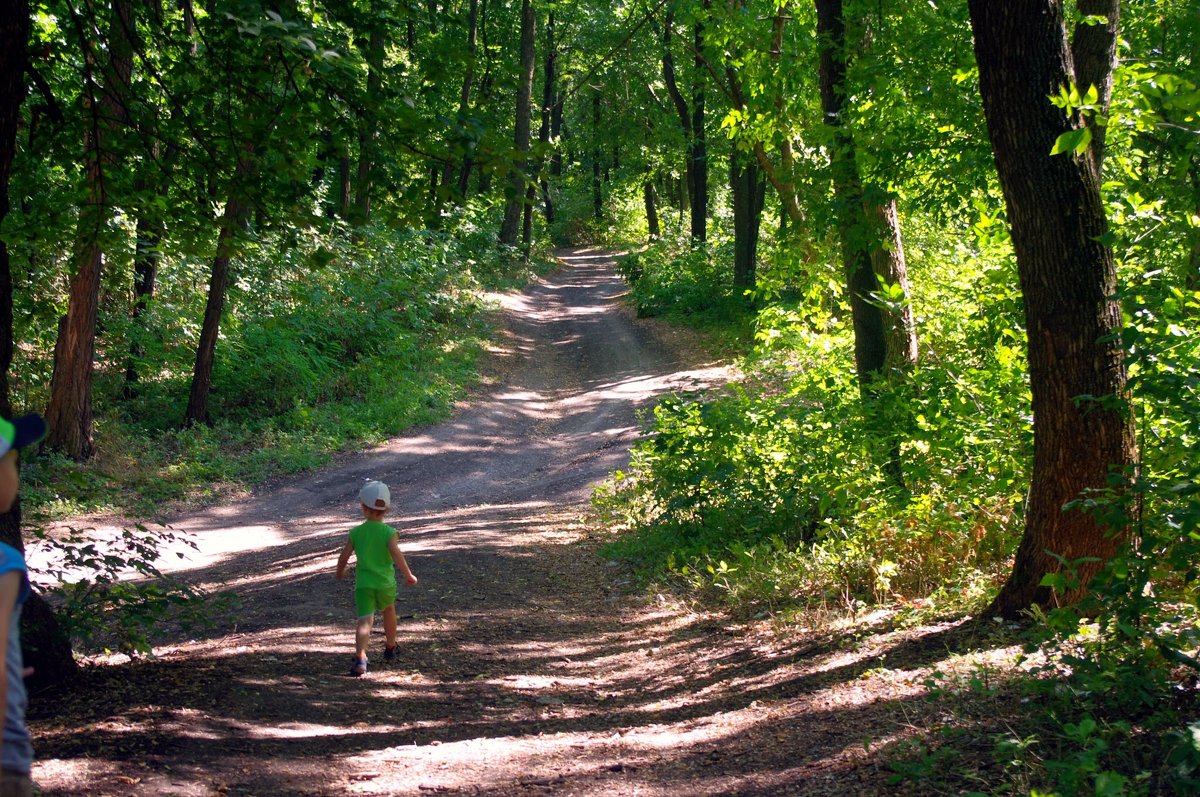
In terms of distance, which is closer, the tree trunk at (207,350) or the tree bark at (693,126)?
the tree trunk at (207,350)

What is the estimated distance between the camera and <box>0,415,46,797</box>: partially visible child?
218cm

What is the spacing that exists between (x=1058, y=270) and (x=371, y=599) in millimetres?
4794

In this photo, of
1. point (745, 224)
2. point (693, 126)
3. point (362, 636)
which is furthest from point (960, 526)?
point (693, 126)

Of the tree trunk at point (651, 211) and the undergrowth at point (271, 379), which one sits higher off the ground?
the tree trunk at point (651, 211)

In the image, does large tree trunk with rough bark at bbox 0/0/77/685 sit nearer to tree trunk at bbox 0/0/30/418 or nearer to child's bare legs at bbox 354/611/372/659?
tree trunk at bbox 0/0/30/418

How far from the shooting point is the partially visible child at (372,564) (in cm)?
622

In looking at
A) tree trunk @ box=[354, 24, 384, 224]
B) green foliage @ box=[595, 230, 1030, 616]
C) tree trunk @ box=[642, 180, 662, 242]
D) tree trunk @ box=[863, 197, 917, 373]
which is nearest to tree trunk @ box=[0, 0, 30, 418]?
tree trunk @ box=[354, 24, 384, 224]

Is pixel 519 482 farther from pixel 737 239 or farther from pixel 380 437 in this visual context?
pixel 737 239

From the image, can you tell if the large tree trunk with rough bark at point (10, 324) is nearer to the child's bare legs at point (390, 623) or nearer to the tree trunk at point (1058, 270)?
the child's bare legs at point (390, 623)

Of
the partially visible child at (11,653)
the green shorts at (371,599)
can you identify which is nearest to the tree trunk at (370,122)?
the green shorts at (371,599)

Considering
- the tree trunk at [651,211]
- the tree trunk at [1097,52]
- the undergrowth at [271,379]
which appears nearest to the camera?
the tree trunk at [1097,52]

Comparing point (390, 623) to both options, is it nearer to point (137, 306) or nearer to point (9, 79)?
point (9, 79)

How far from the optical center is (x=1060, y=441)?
16.9 ft

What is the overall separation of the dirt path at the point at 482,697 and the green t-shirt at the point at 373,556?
25.5 inches
